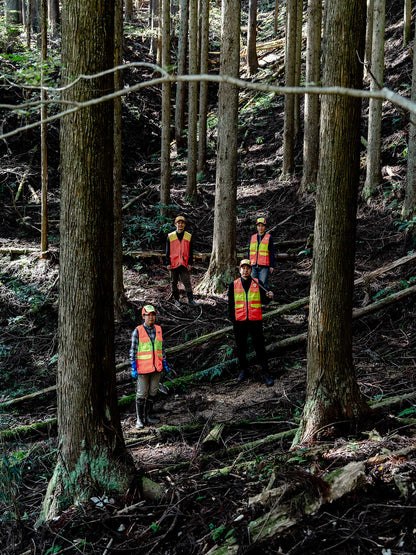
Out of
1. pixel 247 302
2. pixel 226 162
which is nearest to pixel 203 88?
pixel 226 162

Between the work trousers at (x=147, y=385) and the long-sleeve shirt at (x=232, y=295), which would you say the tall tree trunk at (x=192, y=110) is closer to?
the long-sleeve shirt at (x=232, y=295)

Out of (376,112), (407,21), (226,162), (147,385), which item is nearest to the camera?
(147,385)

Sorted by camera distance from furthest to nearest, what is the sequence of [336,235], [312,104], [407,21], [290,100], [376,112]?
[407,21] < [290,100] < [312,104] < [376,112] < [336,235]

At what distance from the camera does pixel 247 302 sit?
8.12m

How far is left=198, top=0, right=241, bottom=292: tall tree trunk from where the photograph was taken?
1077 centimetres

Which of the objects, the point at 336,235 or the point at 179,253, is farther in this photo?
the point at 179,253

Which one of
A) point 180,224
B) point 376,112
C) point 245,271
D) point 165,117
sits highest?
point 165,117

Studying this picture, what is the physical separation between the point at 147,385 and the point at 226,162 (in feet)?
18.7

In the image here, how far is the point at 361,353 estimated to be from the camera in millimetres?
8047

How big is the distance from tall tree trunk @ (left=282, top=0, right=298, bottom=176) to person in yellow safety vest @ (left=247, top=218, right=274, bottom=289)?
8.27 metres

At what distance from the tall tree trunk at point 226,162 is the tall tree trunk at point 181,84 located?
10987mm

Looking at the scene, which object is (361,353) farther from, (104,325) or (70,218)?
(70,218)

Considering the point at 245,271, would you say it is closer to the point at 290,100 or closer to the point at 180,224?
the point at 180,224

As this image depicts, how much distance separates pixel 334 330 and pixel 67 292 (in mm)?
2623
